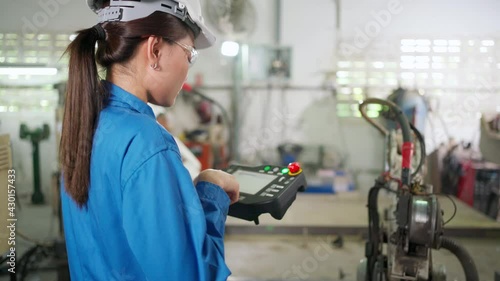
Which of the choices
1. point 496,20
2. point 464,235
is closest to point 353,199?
point 464,235

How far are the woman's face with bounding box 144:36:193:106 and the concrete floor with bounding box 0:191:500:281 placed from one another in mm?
1733

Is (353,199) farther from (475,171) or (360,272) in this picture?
(360,272)

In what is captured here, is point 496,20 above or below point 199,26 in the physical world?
above

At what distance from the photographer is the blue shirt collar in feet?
2.47

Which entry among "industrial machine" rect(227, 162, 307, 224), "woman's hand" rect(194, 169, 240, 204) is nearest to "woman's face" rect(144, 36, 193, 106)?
"woman's hand" rect(194, 169, 240, 204)

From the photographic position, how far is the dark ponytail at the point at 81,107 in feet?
2.40

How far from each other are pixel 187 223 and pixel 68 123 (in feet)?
1.04

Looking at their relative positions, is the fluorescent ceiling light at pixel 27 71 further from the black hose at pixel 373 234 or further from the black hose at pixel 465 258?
the black hose at pixel 465 258

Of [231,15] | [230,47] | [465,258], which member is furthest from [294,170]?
[231,15]

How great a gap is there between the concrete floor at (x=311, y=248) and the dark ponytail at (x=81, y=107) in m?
1.66

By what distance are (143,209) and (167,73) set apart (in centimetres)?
29

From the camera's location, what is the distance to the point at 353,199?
13.3 feet

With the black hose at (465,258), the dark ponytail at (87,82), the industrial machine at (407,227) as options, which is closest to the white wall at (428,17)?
the industrial machine at (407,227)

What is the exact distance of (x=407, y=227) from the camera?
1421 mm
